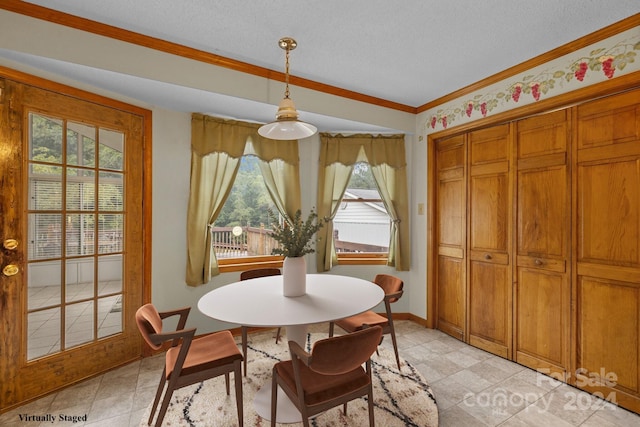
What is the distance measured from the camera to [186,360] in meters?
1.74

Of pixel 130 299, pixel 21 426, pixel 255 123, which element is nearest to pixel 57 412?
pixel 21 426

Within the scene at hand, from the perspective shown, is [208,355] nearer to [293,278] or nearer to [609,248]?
[293,278]

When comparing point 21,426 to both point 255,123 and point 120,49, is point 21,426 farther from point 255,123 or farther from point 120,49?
point 255,123

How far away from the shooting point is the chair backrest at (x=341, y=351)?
133 centimetres

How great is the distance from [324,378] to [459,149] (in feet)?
8.83

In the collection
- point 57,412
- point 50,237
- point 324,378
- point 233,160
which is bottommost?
point 57,412

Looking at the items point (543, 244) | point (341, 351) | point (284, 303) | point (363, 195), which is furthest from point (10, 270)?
point (543, 244)

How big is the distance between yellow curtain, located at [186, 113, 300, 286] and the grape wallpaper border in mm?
2087

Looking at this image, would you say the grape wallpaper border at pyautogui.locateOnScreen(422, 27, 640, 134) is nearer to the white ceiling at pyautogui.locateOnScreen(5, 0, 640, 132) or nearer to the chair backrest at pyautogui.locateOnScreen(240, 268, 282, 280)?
the white ceiling at pyautogui.locateOnScreen(5, 0, 640, 132)

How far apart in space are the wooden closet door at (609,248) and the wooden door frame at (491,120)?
0.09 meters

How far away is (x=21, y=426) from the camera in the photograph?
5.97 ft

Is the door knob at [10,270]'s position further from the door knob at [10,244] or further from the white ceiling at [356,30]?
the white ceiling at [356,30]

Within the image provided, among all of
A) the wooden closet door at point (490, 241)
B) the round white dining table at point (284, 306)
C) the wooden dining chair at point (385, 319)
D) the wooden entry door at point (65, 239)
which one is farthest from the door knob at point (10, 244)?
the wooden closet door at point (490, 241)

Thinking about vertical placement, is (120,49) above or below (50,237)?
above
